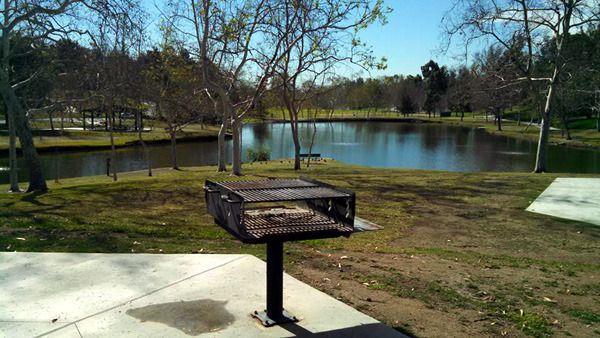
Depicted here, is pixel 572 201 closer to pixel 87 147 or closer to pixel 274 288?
pixel 274 288

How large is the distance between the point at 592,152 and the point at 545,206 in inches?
1405

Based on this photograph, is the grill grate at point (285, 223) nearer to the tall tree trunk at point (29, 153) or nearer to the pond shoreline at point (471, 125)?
the tall tree trunk at point (29, 153)

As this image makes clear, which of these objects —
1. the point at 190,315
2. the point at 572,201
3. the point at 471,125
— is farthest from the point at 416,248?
the point at 471,125

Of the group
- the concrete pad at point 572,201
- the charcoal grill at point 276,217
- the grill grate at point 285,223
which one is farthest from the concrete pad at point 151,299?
the concrete pad at point 572,201

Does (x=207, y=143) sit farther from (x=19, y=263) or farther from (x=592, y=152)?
(x=19, y=263)

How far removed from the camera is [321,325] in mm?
4223

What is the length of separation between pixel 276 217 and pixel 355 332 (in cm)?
114

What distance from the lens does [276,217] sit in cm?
448

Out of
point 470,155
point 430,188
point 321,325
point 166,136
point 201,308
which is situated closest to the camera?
point 321,325

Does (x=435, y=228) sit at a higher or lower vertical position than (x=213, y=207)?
lower

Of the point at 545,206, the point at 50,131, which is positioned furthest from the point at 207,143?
the point at 545,206

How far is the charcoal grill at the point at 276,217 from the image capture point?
3836 mm

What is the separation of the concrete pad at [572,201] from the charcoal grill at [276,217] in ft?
23.9

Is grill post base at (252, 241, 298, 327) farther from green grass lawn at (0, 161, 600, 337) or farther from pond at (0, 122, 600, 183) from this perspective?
pond at (0, 122, 600, 183)
